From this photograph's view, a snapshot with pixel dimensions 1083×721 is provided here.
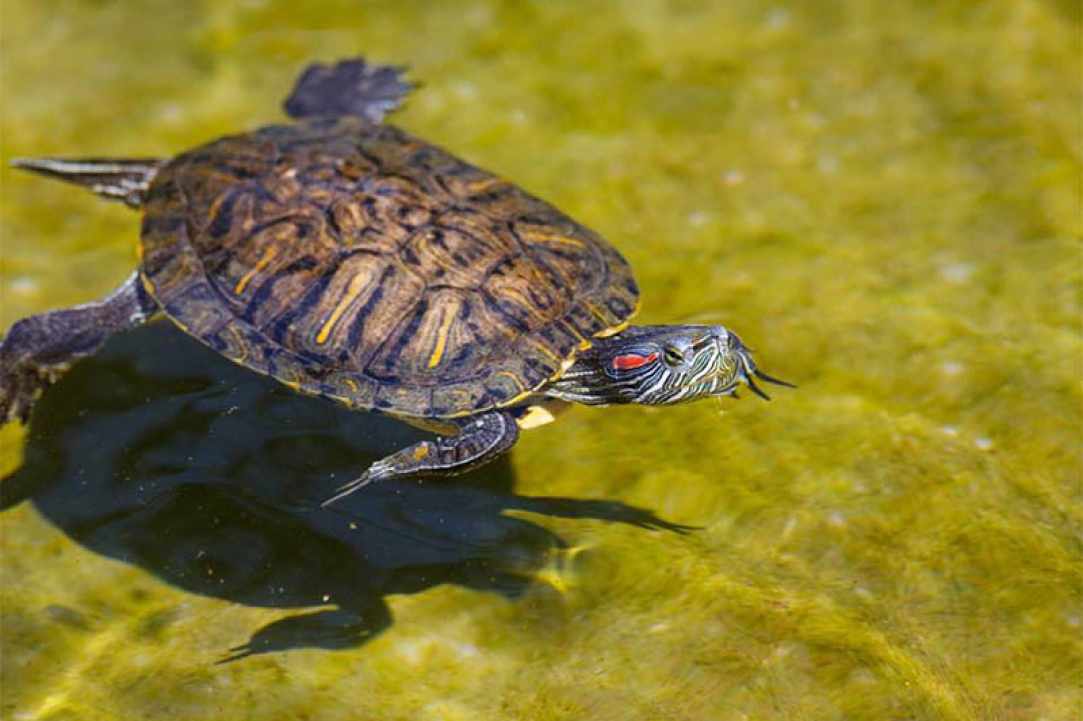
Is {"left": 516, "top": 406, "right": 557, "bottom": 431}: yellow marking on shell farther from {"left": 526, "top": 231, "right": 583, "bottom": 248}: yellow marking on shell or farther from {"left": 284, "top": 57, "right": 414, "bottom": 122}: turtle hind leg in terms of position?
{"left": 284, "top": 57, "right": 414, "bottom": 122}: turtle hind leg

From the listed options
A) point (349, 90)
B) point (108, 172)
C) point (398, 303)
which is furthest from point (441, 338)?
point (349, 90)

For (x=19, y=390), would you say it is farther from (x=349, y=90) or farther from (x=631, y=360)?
(x=631, y=360)

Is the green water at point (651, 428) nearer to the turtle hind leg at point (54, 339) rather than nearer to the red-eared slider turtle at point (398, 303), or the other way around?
the turtle hind leg at point (54, 339)

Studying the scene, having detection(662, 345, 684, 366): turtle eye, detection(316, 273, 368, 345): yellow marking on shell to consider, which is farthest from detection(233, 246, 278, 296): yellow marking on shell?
detection(662, 345, 684, 366): turtle eye

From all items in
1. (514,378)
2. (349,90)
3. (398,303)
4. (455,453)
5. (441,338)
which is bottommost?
(455,453)

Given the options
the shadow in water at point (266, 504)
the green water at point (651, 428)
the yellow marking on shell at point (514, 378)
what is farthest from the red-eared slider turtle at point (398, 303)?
the green water at point (651, 428)

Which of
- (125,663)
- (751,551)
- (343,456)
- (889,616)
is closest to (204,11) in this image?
(343,456)
